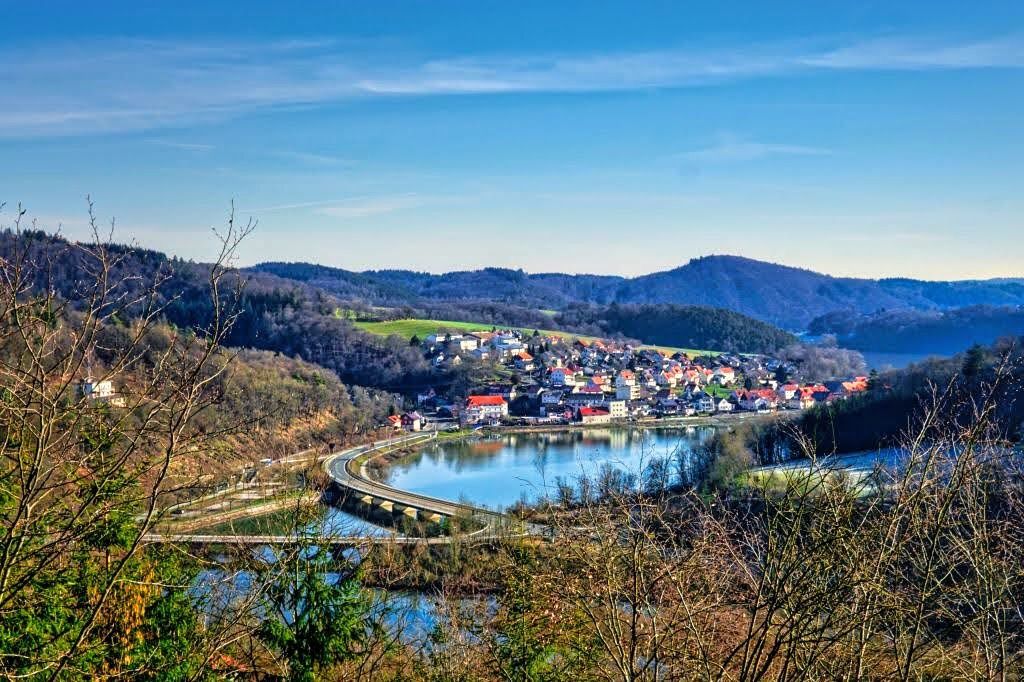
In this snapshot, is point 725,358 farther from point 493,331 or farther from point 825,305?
point 825,305

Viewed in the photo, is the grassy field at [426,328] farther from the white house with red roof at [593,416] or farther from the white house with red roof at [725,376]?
the white house with red roof at [593,416]

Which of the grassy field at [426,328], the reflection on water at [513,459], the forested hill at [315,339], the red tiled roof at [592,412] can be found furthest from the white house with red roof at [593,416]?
the grassy field at [426,328]

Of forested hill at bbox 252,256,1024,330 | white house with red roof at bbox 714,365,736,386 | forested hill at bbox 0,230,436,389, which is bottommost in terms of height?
white house with red roof at bbox 714,365,736,386

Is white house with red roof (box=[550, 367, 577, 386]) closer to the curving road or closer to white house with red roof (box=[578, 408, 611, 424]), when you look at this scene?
white house with red roof (box=[578, 408, 611, 424])

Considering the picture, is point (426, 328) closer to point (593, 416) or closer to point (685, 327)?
point (593, 416)

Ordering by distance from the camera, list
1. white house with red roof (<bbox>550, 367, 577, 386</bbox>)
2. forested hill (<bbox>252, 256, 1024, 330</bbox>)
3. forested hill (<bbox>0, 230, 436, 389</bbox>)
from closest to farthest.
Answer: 1. forested hill (<bbox>0, 230, 436, 389</bbox>)
2. white house with red roof (<bbox>550, 367, 577, 386</bbox>)
3. forested hill (<bbox>252, 256, 1024, 330</bbox>)

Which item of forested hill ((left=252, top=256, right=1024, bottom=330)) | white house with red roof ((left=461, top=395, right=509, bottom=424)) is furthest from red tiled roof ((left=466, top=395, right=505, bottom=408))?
forested hill ((left=252, top=256, right=1024, bottom=330))

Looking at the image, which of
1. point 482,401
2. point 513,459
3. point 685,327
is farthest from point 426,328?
point 513,459
